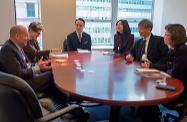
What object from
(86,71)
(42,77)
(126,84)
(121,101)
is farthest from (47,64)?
(121,101)

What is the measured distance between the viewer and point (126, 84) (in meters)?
1.80

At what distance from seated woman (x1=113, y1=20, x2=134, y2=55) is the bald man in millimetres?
1641

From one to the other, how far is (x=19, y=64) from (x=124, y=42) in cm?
203

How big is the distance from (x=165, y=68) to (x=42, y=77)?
144 centimetres

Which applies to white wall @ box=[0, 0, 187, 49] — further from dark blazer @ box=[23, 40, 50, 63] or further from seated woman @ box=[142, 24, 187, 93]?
seated woman @ box=[142, 24, 187, 93]

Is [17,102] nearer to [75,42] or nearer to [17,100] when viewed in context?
[17,100]

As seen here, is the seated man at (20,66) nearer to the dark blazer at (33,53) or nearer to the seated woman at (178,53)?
the dark blazer at (33,53)

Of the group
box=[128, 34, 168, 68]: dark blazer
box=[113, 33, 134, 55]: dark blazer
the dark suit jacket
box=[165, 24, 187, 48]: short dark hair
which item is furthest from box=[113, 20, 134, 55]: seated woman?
the dark suit jacket

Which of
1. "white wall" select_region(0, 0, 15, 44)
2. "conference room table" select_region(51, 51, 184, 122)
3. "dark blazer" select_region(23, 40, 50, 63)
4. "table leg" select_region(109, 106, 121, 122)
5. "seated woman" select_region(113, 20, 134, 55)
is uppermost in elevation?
"white wall" select_region(0, 0, 15, 44)

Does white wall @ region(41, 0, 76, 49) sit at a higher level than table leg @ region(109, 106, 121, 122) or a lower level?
higher

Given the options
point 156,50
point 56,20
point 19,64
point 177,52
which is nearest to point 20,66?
point 19,64

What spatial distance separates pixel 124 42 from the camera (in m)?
3.62

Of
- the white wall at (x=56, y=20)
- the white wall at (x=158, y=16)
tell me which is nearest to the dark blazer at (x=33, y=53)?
the white wall at (x=56, y=20)

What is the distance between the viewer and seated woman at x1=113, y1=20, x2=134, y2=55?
3.56 metres
